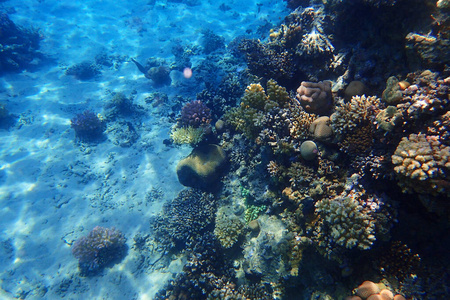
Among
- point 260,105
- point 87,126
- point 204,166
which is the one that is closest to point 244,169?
point 204,166

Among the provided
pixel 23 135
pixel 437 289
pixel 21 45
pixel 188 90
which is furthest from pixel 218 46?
pixel 437 289

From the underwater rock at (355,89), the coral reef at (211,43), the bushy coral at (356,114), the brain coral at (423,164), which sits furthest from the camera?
the coral reef at (211,43)

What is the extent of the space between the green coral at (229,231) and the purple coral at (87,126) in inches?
394

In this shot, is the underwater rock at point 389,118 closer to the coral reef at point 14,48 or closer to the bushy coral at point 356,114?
the bushy coral at point 356,114

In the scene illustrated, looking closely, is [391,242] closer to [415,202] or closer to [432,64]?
[415,202]

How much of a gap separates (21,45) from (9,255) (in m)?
17.6

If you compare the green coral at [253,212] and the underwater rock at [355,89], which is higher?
the underwater rock at [355,89]

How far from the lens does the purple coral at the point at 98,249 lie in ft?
26.2

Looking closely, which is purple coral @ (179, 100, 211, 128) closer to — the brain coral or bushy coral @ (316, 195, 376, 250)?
bushy coral @ (316, 195, 376, 250)

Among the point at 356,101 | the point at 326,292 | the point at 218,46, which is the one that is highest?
the point at 218,46

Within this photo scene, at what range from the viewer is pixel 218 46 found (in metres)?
16.7

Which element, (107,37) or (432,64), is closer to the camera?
(432,64)

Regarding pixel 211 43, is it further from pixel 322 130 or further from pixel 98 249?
pixel 98 249

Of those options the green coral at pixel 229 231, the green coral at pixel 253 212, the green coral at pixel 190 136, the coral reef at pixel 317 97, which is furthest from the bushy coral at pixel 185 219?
the coral reef at pixel 317 97
